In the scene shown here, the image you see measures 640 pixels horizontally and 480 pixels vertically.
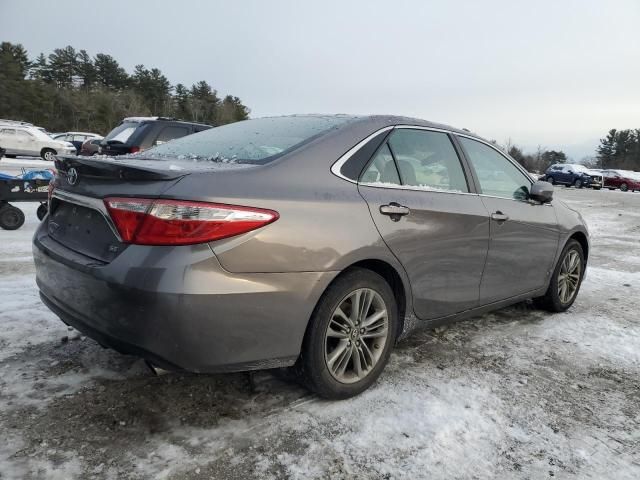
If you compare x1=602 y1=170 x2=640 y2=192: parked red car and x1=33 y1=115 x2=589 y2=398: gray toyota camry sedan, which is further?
x1=602 y1=170 x2=640 y2=192: parked red car

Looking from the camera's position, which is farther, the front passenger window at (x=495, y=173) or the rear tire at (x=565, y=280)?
the rear tire at (x=565, y=280)

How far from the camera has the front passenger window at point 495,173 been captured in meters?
3.54

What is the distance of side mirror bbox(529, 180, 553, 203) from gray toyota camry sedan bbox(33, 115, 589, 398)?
22.3 inches

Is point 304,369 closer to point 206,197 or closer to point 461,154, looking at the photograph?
point 206,197

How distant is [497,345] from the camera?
3.56m

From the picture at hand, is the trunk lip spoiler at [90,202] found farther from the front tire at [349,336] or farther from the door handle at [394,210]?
the door handle at [394,210]

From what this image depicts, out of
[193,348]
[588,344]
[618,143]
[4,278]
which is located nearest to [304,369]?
[193,348]

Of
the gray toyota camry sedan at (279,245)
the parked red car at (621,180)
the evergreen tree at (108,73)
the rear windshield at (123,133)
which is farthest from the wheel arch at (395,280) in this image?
the evergreen tree at (108,73)

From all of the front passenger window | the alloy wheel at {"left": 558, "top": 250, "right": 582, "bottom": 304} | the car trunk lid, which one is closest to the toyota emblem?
the car trunk lid

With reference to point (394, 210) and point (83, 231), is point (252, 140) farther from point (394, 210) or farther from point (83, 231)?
point (83, 231)

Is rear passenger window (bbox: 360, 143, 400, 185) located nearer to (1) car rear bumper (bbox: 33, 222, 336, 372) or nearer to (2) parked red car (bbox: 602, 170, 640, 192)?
(1) car rear bumper (bbox: 33, 222, 336, 372)

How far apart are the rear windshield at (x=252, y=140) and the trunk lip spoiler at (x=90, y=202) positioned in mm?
514

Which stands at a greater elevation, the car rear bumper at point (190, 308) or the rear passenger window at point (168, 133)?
the rear passenger window at point (168, 133)

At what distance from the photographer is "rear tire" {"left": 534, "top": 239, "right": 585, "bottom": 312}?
4316mm
